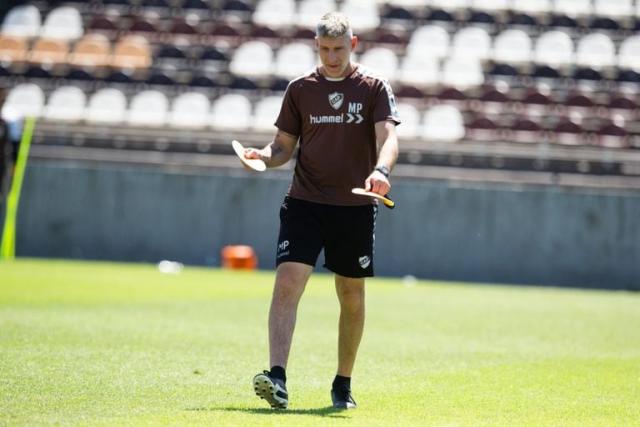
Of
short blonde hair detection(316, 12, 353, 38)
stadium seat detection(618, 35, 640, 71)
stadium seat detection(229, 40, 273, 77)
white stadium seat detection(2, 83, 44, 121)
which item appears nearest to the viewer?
short blonde hair detection(316, 12, 353, 38)

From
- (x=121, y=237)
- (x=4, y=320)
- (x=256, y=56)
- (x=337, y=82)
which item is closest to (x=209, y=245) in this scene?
(x=121, y=237)

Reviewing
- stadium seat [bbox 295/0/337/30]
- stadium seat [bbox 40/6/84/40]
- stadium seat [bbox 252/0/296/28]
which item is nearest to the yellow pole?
stadium seat [bbox 40/6/84/40]

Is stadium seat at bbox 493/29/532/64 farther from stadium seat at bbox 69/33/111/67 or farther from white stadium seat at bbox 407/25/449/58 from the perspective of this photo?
stadium seat at bbox 69/33/111/67

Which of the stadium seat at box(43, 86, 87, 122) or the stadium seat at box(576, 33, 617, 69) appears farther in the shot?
the stadium seat at box(576, 33, 617, 69)

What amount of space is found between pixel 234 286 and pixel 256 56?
30.8 feet

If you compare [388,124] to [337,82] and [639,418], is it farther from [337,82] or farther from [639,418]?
[639,418]

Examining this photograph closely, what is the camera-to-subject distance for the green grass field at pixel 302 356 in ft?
23.0

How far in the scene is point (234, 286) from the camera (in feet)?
59.2

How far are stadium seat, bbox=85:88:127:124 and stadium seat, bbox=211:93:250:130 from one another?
5.95 feet

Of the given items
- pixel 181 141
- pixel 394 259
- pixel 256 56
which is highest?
pixel 256 56

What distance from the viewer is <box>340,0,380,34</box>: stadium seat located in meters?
27.2

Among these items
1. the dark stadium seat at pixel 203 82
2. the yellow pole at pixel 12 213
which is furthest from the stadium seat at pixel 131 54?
the yellow pole at pixel 12 213

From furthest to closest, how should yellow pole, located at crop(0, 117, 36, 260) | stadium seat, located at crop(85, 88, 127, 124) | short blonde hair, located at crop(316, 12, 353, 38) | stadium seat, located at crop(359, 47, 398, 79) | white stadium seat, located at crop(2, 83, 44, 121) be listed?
stadium seat, located at crop(359, 47, 398, 79), white stadium seat, located at crop(2, 83, 44, 121), stadium seat, located at crop(85, 88, 127, 124), yellow pole, located at crop(0, 117, 36, 260), short blonde hair, located at crop(316, 12, 353, 38)

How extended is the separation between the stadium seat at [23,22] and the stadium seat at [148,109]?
397 centimetres
